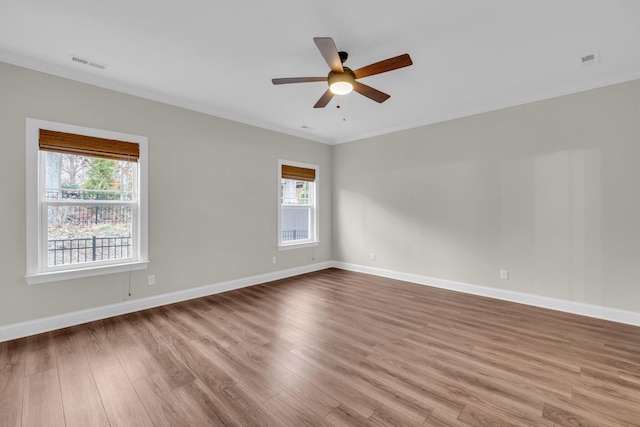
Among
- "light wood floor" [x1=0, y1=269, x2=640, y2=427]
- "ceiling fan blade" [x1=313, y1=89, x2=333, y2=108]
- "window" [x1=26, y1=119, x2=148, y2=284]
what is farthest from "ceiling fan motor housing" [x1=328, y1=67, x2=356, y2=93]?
"window" [x1=26, y1=119, x2=148, y2=284]

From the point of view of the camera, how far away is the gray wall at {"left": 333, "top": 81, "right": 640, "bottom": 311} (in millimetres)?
3268

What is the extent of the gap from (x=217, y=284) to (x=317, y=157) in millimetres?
3184

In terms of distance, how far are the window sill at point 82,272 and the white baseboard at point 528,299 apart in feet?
13.0

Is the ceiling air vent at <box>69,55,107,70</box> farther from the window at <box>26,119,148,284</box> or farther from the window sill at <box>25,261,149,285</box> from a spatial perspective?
the window sill at <box>25,261,149,285</box>

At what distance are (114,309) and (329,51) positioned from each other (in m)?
3.71

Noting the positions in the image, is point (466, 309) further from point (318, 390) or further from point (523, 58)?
point (523, 58)

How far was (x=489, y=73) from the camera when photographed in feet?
10.5

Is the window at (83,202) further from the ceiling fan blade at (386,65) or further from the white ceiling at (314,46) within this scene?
the ceiling fan blade at (386,65)

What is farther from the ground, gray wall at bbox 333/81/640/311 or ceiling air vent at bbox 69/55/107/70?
ceiling air vent at bbox 69/55/107/70

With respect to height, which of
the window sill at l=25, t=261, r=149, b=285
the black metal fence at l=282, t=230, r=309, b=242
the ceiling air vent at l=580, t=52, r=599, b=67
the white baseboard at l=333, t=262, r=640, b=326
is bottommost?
the white baseboard at l=333, t=262, r=640, b=326

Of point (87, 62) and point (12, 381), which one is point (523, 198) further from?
point (12, 381)

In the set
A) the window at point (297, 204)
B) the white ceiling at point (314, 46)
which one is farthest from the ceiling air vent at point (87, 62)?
the window at point (297, 204)

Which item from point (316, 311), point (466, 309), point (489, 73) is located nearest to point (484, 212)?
point (466, 309)

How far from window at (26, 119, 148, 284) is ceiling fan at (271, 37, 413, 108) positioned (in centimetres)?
229
